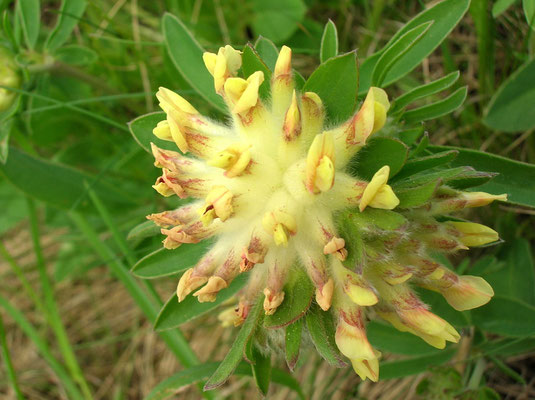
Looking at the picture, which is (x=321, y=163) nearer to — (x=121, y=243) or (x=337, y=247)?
(x=337, y=247)

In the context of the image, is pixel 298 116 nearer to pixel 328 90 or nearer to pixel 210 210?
pixel 328 90

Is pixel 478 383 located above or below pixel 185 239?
below

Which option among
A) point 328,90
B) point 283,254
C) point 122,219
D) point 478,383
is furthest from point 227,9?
point 478,383

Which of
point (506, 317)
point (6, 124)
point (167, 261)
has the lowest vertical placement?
point (506, 317)

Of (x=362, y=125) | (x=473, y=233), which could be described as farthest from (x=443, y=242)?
(x=362, y=125)

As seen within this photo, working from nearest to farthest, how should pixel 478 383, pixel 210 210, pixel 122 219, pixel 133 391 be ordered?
pixel 210 210 → pixel 478 383 → pixel 122 219 → pixel 133 391

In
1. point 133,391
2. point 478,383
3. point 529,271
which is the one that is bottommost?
point 133,391

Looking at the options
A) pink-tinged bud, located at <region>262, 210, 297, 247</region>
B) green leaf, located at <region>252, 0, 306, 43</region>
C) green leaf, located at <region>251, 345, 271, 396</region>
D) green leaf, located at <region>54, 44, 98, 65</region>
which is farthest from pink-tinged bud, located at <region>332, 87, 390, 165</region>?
green leaf, located at <region>252, 0, 306, 43</region>
